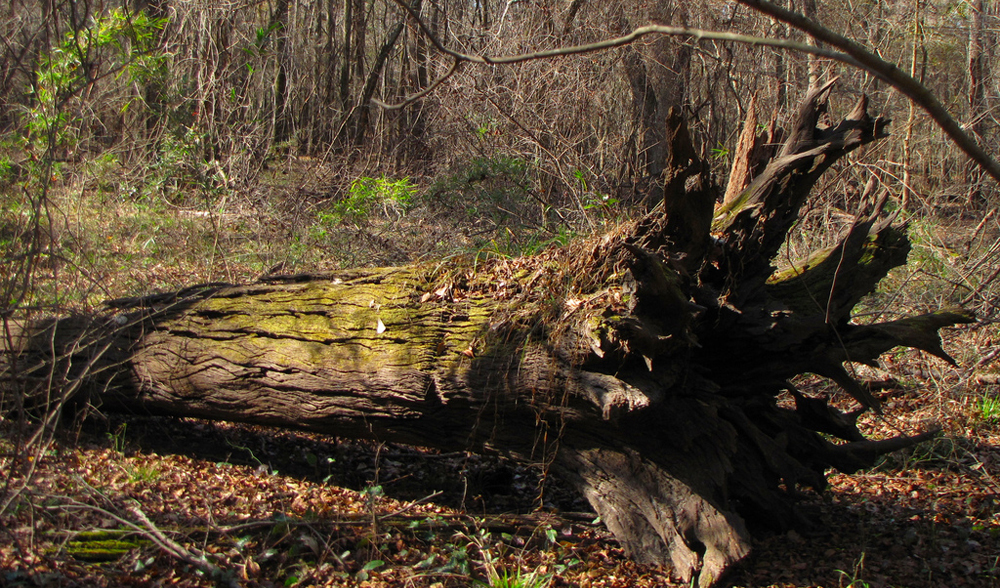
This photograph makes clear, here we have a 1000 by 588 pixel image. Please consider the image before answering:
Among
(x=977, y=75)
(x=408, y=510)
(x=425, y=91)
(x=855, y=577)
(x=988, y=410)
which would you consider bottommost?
(x=408, y=510)

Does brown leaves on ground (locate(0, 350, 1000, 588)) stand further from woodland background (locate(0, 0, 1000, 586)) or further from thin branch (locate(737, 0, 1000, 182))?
thin branch (locate(737, 0, 1000, 182))

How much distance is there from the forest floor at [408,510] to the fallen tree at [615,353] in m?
0.29

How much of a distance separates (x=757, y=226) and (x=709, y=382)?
977 millimetres

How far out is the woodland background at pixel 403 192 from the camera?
3.69 metres

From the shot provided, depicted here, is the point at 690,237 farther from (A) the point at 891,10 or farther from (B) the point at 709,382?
(A) the point at 891,10

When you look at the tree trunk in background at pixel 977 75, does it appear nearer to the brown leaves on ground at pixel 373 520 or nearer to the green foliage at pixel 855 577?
the brown leaves on ground at pixel 373 520

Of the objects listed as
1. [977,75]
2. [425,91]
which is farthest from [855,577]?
[977,75]

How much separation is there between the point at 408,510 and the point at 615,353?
4.99 feet

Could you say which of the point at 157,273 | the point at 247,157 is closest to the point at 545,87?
the point at 247,157

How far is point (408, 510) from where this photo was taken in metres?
4.08

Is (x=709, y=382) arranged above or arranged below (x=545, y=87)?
below

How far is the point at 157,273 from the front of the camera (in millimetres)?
8156

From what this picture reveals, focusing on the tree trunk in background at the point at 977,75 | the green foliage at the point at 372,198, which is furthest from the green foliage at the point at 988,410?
the green foliage at the point at 372,198

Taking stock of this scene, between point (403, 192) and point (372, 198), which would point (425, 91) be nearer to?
point (403, 192)
